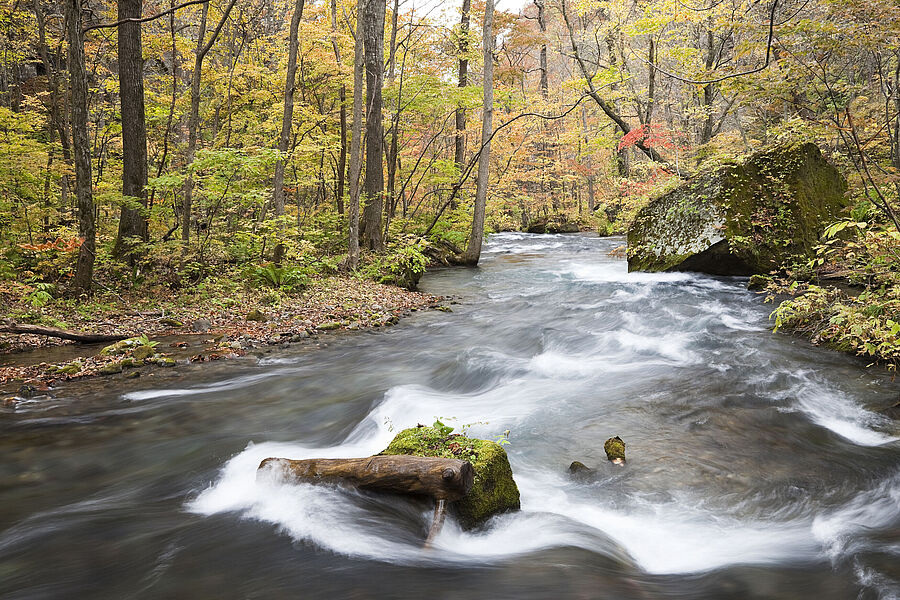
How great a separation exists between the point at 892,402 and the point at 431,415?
14.9 feet

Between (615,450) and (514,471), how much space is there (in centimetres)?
88

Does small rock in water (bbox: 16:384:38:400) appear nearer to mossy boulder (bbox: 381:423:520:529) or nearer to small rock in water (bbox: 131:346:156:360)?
small rock in water (bbox: 131:346:156:360)

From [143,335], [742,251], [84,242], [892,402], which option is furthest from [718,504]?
[84,242]

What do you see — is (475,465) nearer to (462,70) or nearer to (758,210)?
(758,210)

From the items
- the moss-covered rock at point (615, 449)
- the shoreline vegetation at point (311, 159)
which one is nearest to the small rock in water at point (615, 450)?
the moss-covered rock at point (615, 449)

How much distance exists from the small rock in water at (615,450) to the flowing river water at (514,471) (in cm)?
10

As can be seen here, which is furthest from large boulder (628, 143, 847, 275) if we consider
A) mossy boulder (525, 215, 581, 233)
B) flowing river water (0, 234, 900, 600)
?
mossy boulder (525, 215, 581, 233)

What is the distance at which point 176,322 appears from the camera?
8.45 meters

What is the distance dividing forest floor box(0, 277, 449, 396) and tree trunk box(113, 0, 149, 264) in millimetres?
1307

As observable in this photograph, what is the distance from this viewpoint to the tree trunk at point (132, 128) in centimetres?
952

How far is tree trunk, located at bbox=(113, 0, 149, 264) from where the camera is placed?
9.52 m

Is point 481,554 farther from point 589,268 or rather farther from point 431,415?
point 589,268

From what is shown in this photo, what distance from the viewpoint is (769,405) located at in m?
5.48

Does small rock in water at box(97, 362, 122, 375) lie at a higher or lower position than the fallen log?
lower
